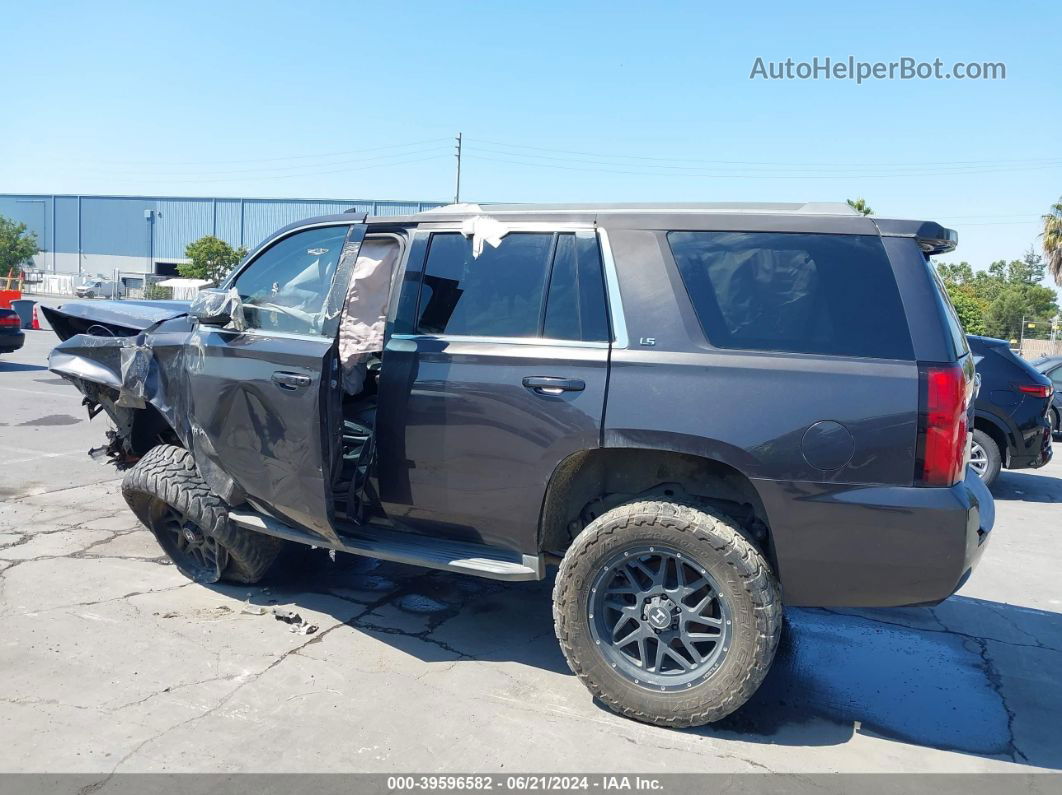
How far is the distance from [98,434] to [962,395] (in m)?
9.30

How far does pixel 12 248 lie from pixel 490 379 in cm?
6282

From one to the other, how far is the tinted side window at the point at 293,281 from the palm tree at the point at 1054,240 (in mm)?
Result: 37852

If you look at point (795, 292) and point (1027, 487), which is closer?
point (795, 292)

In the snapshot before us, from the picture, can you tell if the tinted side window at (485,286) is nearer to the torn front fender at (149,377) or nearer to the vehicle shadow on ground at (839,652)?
the torn front fender at (149,377)

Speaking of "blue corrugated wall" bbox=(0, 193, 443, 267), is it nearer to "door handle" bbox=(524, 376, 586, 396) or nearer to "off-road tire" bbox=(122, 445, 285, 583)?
"off-road tire" bbox=(122, 445, 285, 583)

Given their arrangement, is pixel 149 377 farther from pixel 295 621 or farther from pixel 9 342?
pixel 9 342

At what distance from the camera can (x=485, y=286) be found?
162 inches

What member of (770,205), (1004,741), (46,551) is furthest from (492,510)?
(46,551)

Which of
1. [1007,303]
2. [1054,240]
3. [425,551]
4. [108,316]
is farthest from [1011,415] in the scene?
[1007,303]

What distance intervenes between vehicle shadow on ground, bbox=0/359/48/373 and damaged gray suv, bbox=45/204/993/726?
12636 millimetres

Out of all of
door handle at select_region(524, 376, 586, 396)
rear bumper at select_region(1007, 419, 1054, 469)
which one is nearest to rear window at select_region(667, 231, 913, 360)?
door handle at select_region(524, 376, 586, 396)

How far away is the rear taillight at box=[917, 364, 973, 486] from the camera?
10.6 feet

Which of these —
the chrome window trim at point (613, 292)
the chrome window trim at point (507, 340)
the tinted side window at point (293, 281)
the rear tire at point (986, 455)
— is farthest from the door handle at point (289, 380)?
the rear tire at point (986, 455)

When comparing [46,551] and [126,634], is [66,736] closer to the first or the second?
[126,634]
